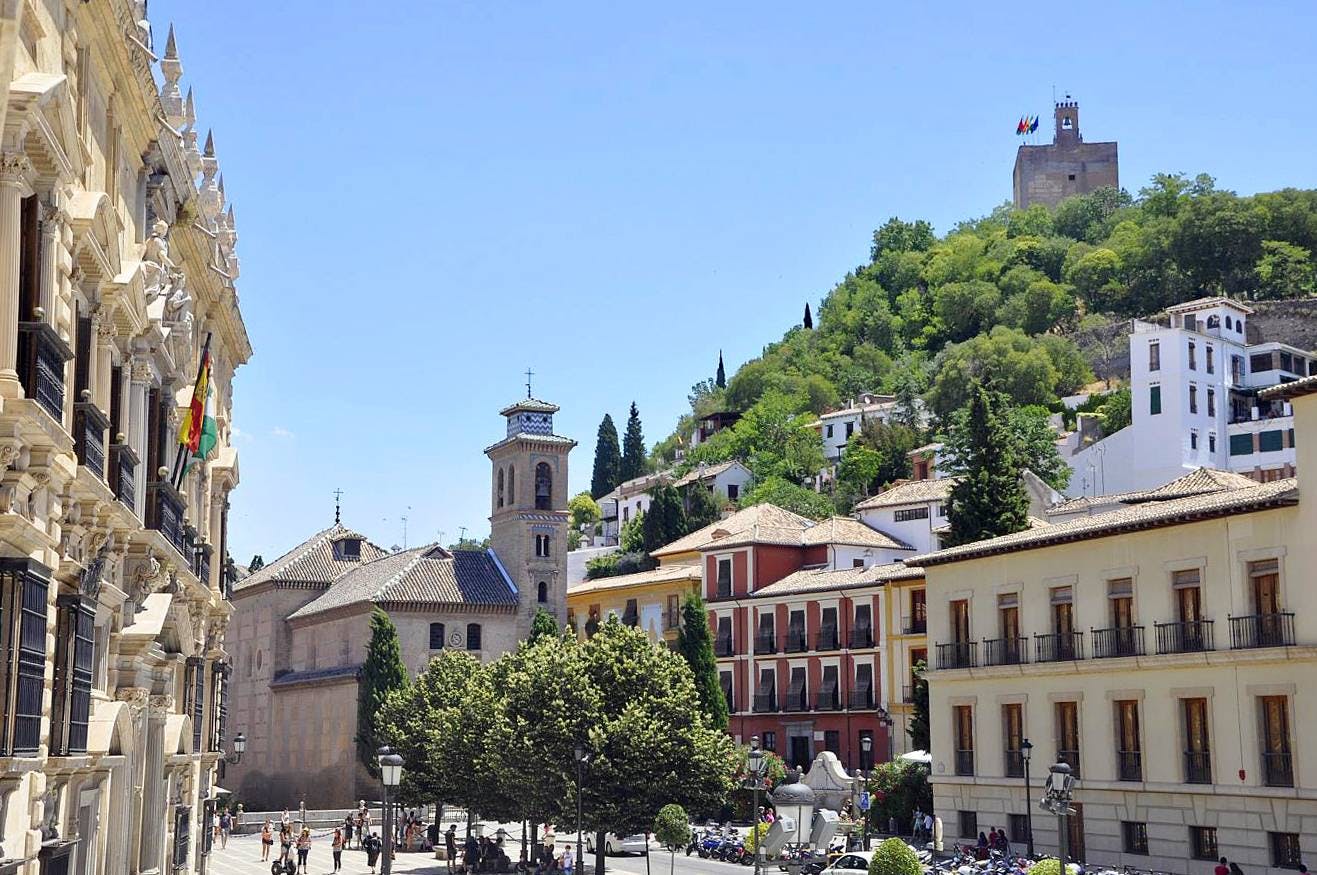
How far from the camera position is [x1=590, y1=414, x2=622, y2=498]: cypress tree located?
14738 cm

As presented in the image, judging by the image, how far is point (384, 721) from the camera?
6200cm

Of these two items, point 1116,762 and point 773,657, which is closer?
point 1116,762

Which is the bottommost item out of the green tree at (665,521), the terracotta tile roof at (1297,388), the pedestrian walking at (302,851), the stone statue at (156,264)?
the pedestrian walking at (302,851)

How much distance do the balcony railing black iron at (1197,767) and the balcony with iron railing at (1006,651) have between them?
5748mm

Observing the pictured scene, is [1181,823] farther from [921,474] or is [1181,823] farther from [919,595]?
[921,474]

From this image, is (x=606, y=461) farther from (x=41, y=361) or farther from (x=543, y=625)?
(x=41, y=361)

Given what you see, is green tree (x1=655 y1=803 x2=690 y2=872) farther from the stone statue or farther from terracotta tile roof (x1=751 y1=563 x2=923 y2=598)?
the stone statue

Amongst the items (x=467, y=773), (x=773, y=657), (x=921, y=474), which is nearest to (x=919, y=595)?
(x=773, y=657)

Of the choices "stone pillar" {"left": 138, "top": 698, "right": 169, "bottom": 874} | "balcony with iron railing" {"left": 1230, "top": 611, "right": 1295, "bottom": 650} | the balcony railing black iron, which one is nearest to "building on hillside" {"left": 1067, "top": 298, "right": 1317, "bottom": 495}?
the balcony railing black iron

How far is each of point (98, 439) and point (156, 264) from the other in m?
4.02

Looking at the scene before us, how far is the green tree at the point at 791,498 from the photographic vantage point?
103938 mm

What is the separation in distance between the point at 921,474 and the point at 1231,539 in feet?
224

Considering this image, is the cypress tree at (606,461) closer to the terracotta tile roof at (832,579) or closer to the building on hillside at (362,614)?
the building on hillside at (362,614)

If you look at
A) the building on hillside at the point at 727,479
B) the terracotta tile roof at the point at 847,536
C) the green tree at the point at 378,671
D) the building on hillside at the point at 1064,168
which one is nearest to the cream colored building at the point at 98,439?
the green tree at the point at 378,671
